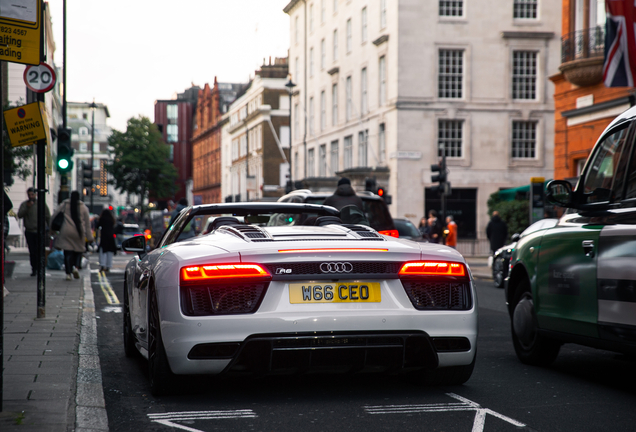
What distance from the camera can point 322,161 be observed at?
5588 centimetres

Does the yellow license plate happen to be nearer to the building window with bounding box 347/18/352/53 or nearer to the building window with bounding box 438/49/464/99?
the building window with bounding box 438/49/464/99

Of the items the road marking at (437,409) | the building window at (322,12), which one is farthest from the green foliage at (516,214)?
the road marking at (437,409)

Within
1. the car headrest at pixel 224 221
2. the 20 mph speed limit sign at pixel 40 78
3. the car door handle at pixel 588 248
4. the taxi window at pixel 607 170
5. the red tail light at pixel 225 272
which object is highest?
the 20 mph speed limit sign at pixel 40 78

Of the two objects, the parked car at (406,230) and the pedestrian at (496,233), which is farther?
the pedestrian at (496,233)

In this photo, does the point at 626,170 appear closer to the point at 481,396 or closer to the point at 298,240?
the point at 481,396

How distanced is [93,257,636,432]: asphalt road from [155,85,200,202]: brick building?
12636cm

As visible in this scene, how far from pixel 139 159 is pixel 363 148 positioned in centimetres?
4616

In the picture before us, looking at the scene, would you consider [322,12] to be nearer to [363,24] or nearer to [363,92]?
[363,24]

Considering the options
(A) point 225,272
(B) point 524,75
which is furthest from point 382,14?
(A) point 225,272

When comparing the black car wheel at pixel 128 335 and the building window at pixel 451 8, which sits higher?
the building window at pixel 451 8

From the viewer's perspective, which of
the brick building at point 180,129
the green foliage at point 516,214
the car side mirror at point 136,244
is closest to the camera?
the car side mirror at point 136,244

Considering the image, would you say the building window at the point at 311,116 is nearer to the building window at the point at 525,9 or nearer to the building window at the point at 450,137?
the building window at the point at 450,137

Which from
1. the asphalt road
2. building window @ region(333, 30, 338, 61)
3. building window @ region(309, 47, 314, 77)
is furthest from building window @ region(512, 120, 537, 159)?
the asphalt road

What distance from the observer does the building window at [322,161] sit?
55.2 meters
